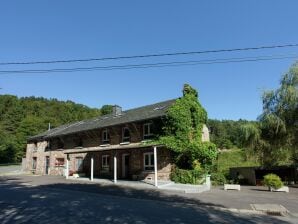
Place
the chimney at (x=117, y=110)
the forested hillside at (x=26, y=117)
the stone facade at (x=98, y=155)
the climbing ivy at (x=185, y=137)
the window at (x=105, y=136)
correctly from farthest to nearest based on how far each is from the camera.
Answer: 1. the forested hillside at (x=26, y=117)
2. the chimney at (x=117, y=110)
3. the window at (x=105, y=136)
4. the stone facade at (x=98, y=155)
5. the climbing ivy at (x=185, y=137)

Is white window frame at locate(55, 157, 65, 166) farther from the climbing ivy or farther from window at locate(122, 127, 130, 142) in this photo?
the climbing ivy

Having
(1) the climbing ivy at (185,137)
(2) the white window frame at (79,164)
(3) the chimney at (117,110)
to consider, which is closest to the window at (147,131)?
(1) the climbing ivy at (185,137)

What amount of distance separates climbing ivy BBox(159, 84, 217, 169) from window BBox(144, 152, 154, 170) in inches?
83.1

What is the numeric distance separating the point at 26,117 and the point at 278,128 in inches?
2536

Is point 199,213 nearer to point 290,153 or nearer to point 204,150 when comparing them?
point 204,150

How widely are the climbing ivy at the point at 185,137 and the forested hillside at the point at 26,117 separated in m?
49.2

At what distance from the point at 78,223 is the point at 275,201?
11129mm

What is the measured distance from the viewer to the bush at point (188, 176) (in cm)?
2367

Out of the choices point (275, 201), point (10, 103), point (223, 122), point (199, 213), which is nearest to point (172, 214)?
point (199, 213)

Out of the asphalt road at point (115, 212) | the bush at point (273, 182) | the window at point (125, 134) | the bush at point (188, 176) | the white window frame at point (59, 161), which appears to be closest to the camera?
the asphalt road at point (115, 212)

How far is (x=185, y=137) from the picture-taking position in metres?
25.6

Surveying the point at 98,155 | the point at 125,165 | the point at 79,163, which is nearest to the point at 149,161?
the point at 125,165

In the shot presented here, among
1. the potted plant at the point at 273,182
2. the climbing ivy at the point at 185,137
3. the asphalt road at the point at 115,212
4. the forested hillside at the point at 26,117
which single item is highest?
the forested hillside at the point at 26,117

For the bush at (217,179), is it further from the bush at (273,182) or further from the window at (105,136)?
the window at (105,136)
